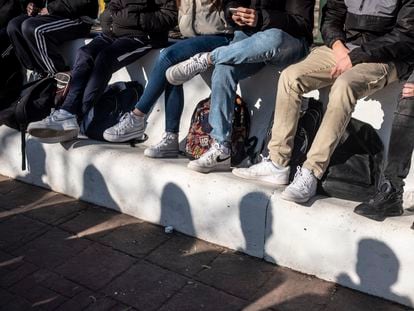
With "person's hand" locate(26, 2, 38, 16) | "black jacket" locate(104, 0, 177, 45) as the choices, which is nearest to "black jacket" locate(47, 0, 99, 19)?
"person's hand" locate(26, 2, 38, 16)

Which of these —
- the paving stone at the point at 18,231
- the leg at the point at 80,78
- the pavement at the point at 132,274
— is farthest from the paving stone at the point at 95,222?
the leg at the point at 80,78

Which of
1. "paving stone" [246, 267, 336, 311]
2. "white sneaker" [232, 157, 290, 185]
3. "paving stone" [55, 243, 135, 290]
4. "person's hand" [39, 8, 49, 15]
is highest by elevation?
"person's hand" [39, 8, 49, 15]

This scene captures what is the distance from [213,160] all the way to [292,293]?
1.02m

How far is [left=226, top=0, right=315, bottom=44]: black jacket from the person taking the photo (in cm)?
365

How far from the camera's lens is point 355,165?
3381 mm

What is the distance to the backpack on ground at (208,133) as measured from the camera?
12.8ft

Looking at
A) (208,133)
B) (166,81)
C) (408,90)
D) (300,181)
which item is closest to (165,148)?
(208,133)

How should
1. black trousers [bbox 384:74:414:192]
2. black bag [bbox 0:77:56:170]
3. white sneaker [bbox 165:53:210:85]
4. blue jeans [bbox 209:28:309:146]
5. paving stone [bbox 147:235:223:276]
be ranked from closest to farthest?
1. black trousers [bbox 384:74:414:192]
2. paving stone [bbox 147:235:223:276]
3. blue jeans [bbox 209:28:309:146]
4. white sneaker [bbox 165:53:210:85]
5. black bag [bbox 0:77:56:170]

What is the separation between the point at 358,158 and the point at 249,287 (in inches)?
40.3

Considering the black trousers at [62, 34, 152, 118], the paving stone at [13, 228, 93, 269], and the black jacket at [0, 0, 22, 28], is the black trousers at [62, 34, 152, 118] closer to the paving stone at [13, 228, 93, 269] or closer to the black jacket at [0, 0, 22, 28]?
the paving stone at [13, 228, 93, 269]

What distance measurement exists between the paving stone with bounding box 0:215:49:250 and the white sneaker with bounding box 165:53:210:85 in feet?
4.71

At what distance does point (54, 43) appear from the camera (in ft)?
16.4

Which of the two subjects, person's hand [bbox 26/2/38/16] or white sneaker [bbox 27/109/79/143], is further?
person's hand [bbox 26/2/38/16]

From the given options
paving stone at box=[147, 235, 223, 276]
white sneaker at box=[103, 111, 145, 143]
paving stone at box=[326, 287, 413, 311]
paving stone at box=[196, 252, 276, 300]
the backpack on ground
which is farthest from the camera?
white sneaker at box=[103, 111, 145, 143]
